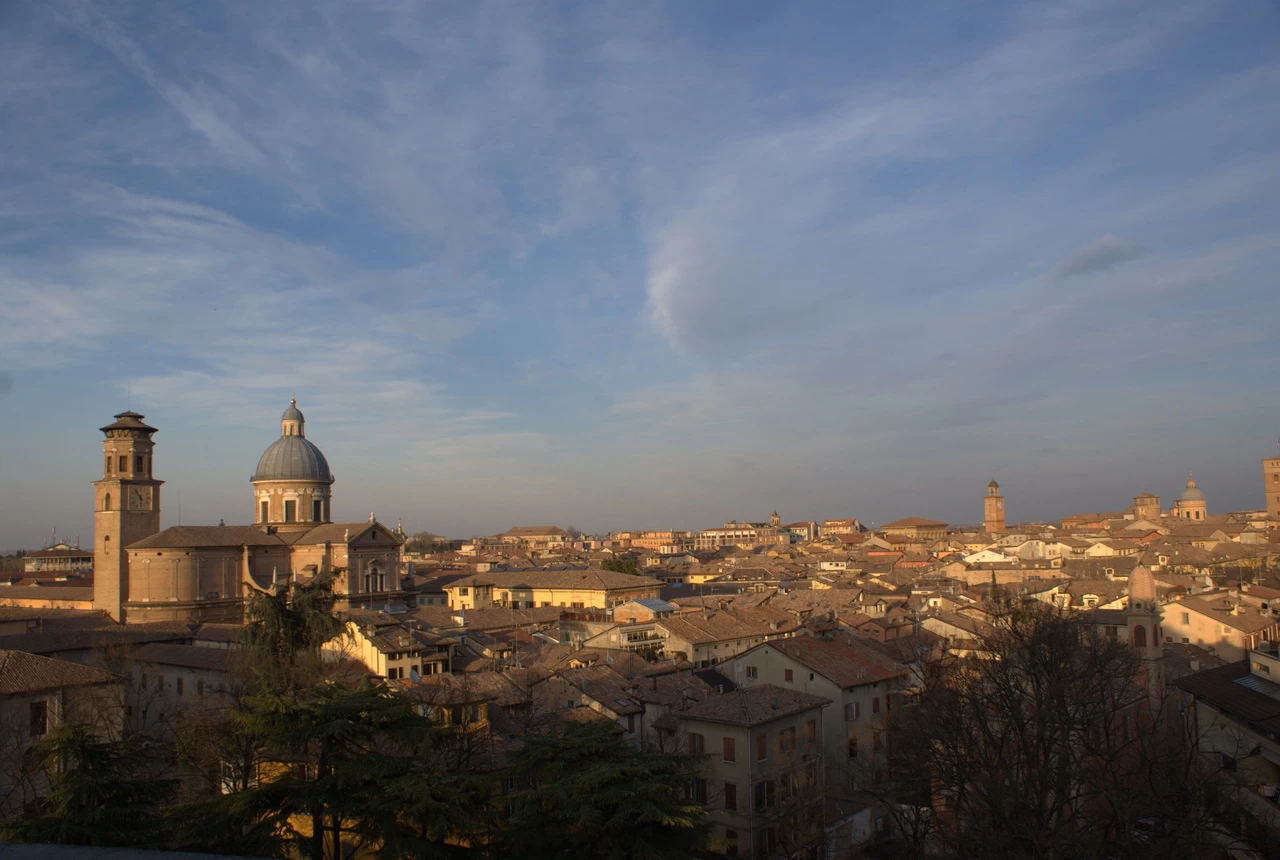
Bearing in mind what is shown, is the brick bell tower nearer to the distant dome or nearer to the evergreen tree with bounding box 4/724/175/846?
the evergreen tree with bounding box 4/724/175/846

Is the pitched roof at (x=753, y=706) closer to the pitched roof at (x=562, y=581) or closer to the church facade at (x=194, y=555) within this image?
the church facade at (x=194, y=555)

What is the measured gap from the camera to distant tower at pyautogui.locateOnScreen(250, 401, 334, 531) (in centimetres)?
5497

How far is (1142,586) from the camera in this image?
1314 inches

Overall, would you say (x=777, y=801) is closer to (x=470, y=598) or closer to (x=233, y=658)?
(x=233, y=658)

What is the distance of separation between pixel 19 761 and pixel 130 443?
3169 centimetres

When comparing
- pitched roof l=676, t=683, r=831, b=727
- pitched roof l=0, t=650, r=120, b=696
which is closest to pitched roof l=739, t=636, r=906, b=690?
pitched roof l=676, t=683, r=831, b=727

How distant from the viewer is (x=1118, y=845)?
13.4 metres

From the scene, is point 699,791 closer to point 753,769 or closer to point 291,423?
point 753,769

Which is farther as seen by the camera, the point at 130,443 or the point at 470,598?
the point at 470,598

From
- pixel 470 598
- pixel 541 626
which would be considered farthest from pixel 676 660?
pixel 470 598

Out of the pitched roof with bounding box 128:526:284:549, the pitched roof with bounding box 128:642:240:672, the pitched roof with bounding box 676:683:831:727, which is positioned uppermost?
the pitched roof with bounding box 128:526:284:549

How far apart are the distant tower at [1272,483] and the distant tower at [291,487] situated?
125 m

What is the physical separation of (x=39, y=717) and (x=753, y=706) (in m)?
17.3

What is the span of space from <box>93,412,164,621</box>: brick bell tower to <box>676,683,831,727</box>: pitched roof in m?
37.0
